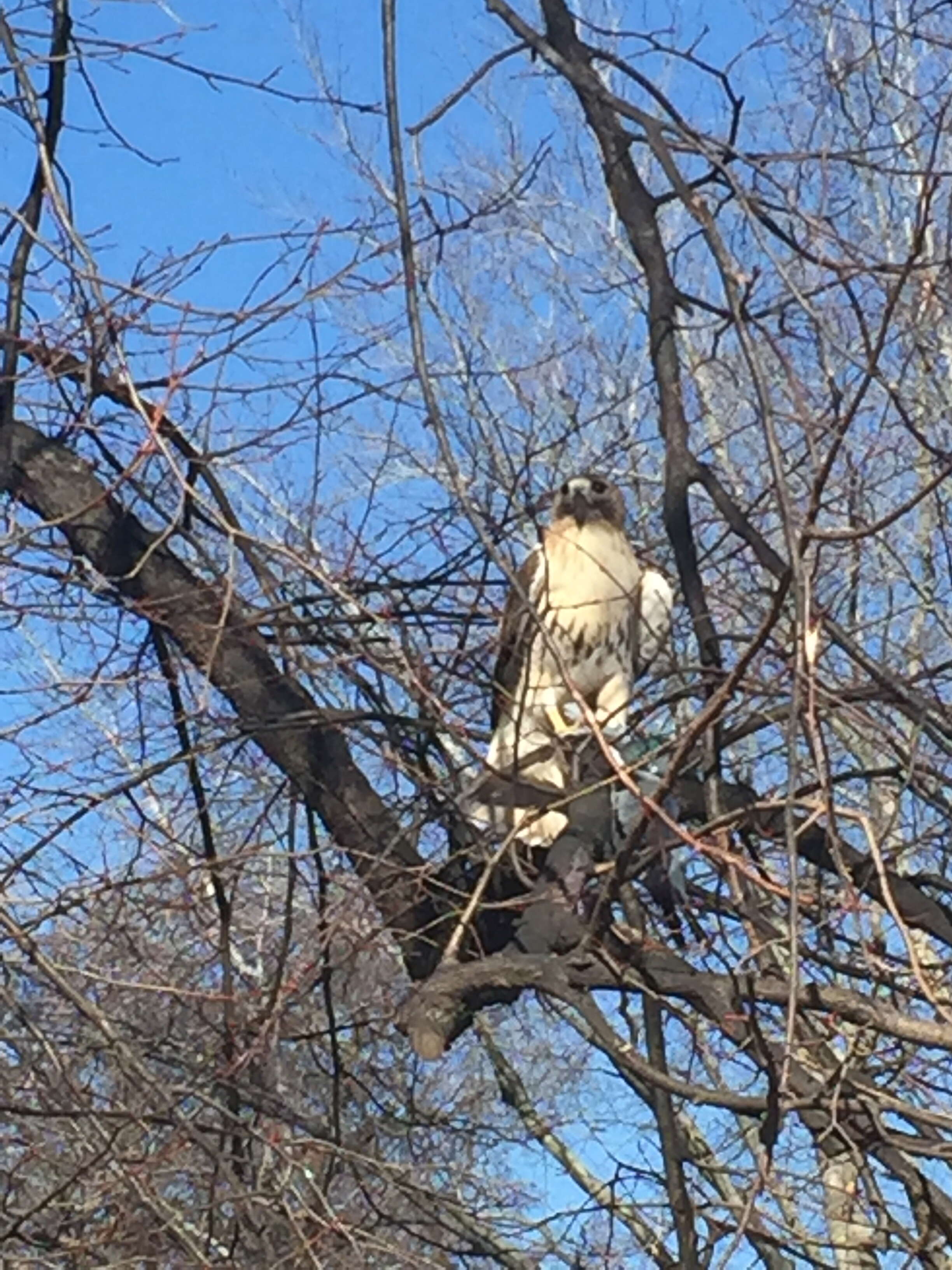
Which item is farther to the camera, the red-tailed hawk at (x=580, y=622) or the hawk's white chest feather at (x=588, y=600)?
the hawk's white chest feather at (x=588, y=600)

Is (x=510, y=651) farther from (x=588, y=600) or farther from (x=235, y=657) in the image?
(x=588, y=600)

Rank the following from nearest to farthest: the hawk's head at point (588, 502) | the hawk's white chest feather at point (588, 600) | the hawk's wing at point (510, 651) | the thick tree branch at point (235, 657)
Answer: the thick tree branch at point (235, 657) < the hawk's wing at point (510, 651) < the hawk's white chest feather at point (588, 600) < the hawk's head at point (588, 502)

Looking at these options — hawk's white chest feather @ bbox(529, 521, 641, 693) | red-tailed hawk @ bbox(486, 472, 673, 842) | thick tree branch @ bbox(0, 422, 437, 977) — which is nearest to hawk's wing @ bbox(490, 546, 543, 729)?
red-tailed hawk @ bbox(486, 472, 673, 842)

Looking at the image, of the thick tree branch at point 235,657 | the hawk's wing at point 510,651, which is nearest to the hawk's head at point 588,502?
the hawk's wing at point 510,651

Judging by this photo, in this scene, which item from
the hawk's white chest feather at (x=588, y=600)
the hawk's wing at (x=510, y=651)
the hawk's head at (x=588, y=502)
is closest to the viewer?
the hawk's wing at (x=510, y=651)

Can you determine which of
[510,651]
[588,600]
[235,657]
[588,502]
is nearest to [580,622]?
[588,600]

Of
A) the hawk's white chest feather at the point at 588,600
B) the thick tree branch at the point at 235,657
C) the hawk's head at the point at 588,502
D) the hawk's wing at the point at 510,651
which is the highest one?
the hawk's head at the point at 588,502

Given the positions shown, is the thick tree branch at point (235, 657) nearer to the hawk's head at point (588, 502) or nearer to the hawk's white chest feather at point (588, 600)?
the hawk's white chest feather at point (588, 600)

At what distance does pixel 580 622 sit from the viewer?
5.17 m

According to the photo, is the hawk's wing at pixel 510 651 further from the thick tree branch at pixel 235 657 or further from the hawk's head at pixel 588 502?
the hawk's head at pixel 588 502

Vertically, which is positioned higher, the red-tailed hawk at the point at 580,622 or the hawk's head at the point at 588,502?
the hawk's head at the point at 588,502

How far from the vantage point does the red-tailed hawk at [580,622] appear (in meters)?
4.27

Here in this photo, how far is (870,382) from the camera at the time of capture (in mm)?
2479

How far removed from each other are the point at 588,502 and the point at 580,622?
0.54 meters
